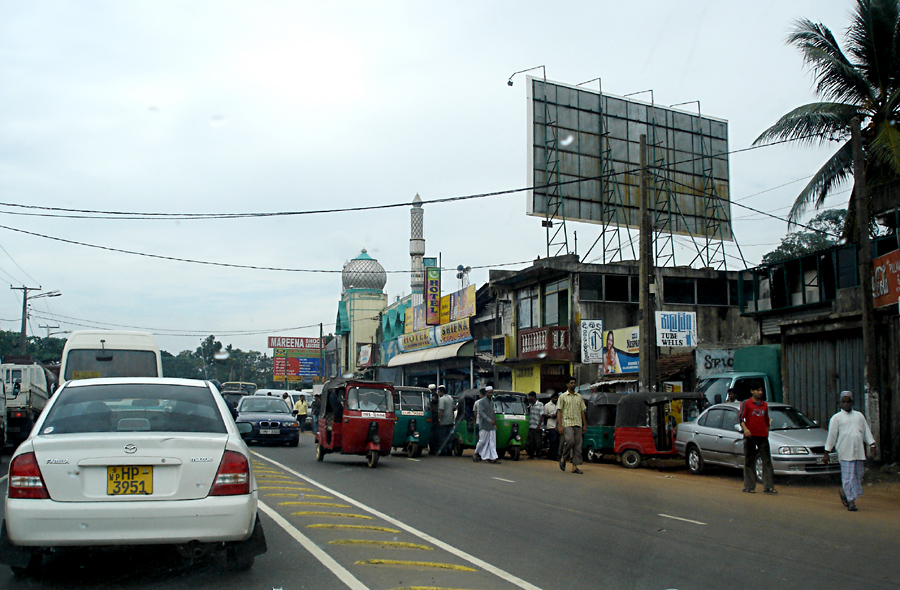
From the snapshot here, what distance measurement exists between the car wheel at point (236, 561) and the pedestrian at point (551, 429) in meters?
15.0

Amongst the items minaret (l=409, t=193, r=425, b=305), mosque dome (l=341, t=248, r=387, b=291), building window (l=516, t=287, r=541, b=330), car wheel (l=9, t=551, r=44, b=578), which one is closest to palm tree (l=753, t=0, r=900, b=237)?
building window (l=516, t=287, r=541, b=330)

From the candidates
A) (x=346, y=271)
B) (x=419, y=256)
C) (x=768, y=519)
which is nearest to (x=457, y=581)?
(x=768, y=519)

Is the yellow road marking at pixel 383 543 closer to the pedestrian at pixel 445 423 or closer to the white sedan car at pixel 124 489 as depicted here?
the white sedan car at pixel 124 489

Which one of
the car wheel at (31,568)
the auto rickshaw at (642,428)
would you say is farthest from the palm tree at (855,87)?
the car wheel at (31,568)

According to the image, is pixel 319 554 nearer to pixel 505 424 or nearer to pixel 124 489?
pixel 124 489

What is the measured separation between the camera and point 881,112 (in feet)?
70.6

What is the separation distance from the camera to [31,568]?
625cm

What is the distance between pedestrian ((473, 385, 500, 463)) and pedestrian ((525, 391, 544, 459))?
6.20 ft

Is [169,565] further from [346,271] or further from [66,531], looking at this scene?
[346,271]

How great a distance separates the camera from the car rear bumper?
560 cm

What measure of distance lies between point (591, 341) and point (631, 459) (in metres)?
12.3

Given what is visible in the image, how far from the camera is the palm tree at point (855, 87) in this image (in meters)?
21.3

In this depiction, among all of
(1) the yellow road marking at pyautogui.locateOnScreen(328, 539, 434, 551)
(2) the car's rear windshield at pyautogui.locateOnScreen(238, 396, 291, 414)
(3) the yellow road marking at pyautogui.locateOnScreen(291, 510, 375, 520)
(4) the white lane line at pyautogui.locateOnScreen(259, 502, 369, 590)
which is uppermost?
(2) the car's rear windshield at pyautogui.locateOnScreen(238, 396, 291, 414)

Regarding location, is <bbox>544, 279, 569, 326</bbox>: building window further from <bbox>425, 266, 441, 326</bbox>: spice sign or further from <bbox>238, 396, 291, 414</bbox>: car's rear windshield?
<bbox>238, 396, 291, 414</bbox>: car's rear windshield
